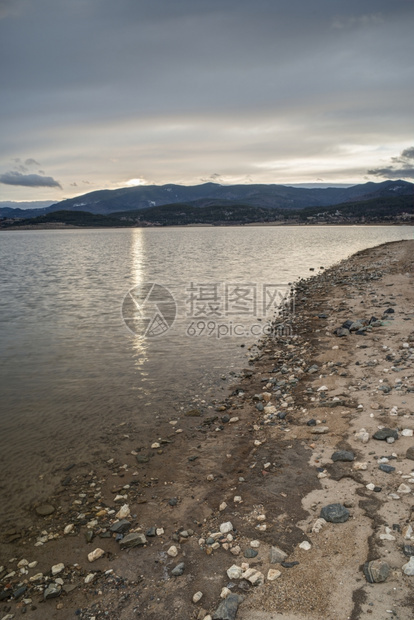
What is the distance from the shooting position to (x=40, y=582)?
585 cm

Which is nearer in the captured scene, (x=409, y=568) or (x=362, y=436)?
(x=409, y=568)

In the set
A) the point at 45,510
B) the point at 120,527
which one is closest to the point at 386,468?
the point at 120,527

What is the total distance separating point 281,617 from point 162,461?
16.0ft

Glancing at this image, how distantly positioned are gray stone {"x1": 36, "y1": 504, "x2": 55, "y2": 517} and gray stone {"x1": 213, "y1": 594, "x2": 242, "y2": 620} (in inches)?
168

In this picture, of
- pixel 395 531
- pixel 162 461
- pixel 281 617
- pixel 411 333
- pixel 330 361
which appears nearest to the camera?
pixel 281 617

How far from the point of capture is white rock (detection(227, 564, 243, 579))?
5316 millimetres

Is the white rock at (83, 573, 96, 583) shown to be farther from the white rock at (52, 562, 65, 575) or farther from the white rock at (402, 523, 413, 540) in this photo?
the white rock at (402, 523, 413, 540)

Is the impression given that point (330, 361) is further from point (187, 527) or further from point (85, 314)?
point (85, 314)

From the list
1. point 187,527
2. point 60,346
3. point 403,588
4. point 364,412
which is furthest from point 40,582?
point 60,346

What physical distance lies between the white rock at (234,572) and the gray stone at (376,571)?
168 centimetres

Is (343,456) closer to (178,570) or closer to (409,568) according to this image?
(409,568)

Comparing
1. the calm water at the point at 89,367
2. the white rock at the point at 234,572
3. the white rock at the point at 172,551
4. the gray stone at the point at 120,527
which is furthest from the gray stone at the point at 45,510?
the white rock at the point at 234,572

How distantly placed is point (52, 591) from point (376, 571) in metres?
4.58

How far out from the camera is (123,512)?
7207 millimetres
